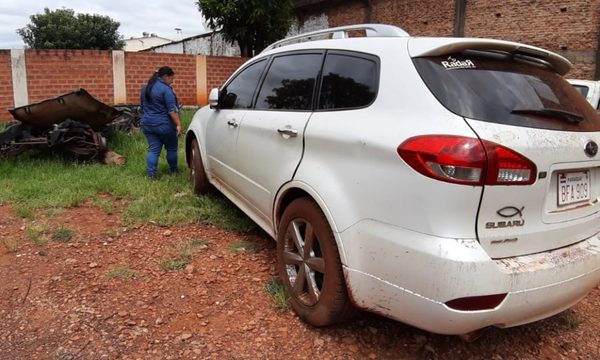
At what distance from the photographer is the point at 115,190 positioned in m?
5.68

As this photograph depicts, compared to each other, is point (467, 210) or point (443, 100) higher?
point (443, 100)

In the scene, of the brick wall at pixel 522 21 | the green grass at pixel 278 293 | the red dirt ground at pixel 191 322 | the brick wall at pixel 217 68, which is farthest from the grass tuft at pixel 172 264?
the brick wall at pixel 522 21

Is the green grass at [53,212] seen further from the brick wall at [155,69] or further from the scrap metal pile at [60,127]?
the brick wall at [155,69]

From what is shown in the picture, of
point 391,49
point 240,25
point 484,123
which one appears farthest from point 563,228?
point 240,25

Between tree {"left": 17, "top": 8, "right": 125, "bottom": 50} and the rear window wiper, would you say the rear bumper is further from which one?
tree {"left": 17, "top": 8, "right": 125, "bottom": 50}

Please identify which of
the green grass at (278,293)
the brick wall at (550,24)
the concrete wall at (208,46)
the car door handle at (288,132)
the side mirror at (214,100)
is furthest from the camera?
the concrete wall at (208,46)

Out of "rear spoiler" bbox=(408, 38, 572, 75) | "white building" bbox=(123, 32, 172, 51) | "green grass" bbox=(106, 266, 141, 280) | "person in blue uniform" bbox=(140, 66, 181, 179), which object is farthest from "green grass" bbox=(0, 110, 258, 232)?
"white building" bbox=(123, 32, 172, 51)

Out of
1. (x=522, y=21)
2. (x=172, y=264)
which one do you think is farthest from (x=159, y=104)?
(x=522, y=21)

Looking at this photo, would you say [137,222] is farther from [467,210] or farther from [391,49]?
[467,210]

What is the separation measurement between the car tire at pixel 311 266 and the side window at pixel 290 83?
73 cm

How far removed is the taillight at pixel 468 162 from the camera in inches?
78.6

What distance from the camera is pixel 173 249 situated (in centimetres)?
400

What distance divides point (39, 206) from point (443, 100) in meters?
4.64

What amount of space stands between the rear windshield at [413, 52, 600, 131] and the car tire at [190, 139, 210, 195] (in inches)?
130
